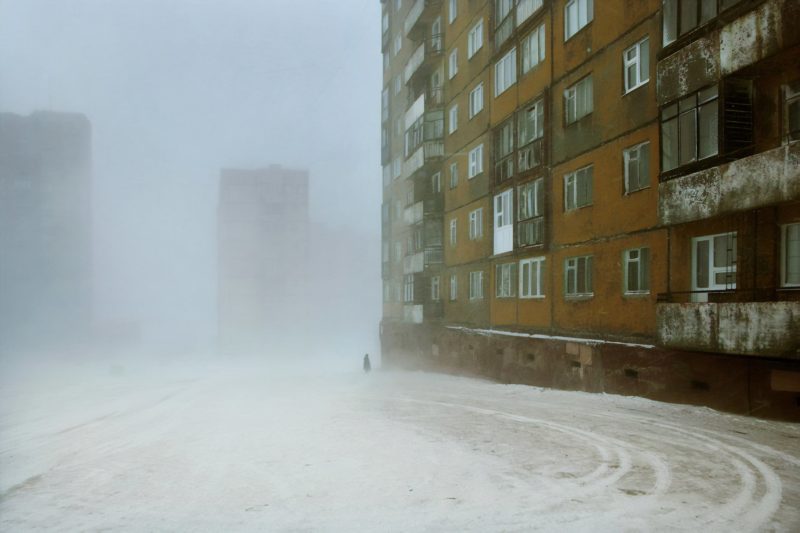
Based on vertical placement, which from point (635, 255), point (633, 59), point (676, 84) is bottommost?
point (635, 255)

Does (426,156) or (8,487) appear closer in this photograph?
(8,487)

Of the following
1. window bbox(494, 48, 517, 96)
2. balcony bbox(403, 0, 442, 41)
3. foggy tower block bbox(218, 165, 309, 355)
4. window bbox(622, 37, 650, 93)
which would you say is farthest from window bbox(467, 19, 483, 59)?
foggy tower block bbox(218, 165, 309, 355)

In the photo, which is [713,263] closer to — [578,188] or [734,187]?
[734,187]

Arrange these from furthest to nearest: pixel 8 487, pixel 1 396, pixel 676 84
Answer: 1. pixel 1 396
2. pixel 676 84
3. pixel 8 487

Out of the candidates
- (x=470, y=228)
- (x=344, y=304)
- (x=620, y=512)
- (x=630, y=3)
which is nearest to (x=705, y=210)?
(x=630, y=3)

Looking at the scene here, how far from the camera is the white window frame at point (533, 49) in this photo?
72.0ft

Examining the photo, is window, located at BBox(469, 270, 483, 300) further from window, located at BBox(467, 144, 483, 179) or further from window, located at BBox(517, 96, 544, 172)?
window, located at BBox(517, 96, 544, 172)

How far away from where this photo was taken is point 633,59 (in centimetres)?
1712

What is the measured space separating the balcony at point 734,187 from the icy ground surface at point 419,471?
12.9 ft

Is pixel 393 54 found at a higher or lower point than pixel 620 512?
higher

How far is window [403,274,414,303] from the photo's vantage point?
3616 centimetres

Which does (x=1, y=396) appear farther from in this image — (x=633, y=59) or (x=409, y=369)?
(x=633, y=59)

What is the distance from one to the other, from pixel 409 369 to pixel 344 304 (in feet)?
211

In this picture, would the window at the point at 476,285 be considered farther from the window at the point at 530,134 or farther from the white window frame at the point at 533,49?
the white window frame at the point at 533,49
